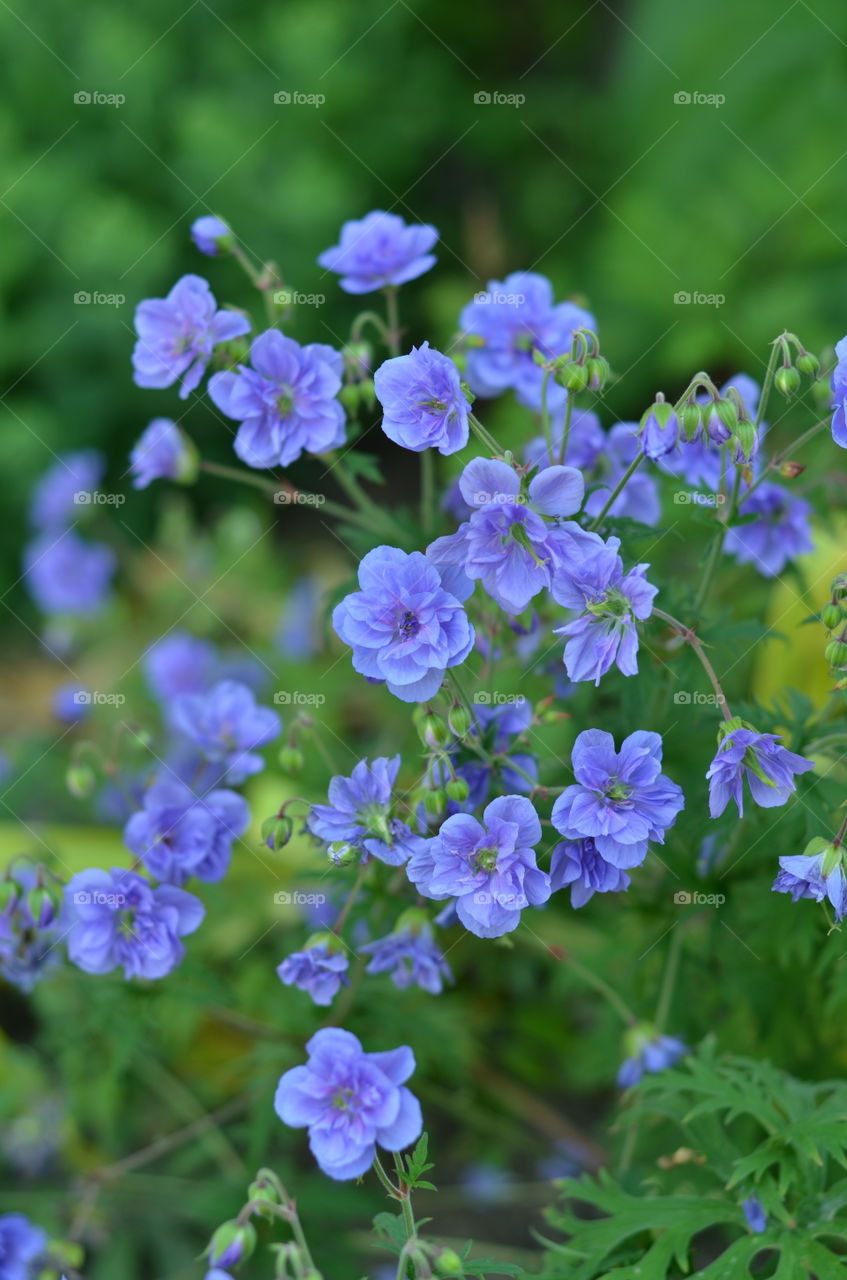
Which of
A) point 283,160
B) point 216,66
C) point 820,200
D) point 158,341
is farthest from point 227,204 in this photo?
point 158,341

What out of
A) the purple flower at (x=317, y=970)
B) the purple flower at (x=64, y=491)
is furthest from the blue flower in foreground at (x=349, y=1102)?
the purple flower at (x=64, y=491)

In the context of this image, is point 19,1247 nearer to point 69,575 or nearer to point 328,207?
point 69,575

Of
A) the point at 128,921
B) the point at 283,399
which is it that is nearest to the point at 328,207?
the point at 283,399

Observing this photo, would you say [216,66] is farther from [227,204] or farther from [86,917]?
[86,917]

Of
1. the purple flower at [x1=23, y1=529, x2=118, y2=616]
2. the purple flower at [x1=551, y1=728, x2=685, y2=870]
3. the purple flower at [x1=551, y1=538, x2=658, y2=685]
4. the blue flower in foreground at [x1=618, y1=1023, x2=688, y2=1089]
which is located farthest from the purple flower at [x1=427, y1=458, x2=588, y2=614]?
the purple flower at [x1=23, y1=529, x2=118, y2=616]

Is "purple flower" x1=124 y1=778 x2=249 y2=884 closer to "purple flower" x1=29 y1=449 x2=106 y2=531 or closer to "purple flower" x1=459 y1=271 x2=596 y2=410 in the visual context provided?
"purple flower" x1=459 y1=271 x2=596 y2=410
